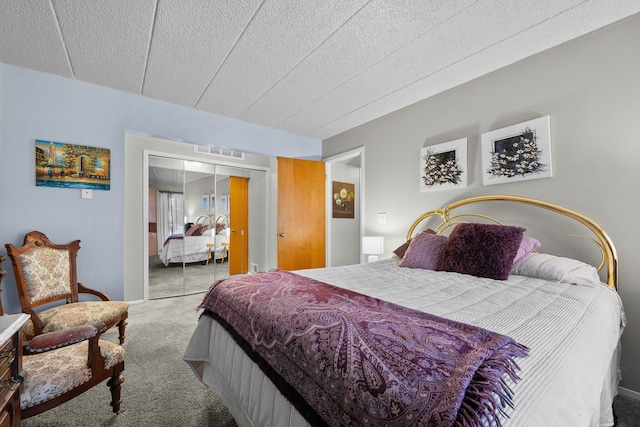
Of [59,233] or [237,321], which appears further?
[59,233]

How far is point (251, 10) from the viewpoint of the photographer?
1888 millimetres

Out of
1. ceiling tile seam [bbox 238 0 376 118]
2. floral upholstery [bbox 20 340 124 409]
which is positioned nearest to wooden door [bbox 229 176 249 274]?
ceiling tile seam [bbox 238 0 376 118]

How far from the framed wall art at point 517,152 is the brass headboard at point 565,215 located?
0.19m

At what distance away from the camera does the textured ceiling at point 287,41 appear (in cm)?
186

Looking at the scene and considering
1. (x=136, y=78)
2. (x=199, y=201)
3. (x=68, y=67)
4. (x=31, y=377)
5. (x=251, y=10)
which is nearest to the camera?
(x=31, y=377)

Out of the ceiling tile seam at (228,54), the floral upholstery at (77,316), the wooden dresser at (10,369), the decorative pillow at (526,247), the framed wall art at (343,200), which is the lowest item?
the floral upholstery at (77,316)

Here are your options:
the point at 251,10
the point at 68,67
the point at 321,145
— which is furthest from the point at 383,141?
the point at 68,67

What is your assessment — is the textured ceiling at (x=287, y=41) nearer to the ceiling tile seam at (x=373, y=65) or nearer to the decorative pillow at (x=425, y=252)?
the ceiling tile seam at (x=373, y=65)

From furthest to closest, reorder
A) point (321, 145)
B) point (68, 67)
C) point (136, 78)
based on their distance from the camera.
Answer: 1. point (321, 145)
2. point (136, 78)
3. point (68, 67)

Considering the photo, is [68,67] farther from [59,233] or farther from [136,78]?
[59,233]

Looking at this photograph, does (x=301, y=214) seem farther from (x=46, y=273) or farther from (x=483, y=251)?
(x=46, y=273)

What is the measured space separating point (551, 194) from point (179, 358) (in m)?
3.36

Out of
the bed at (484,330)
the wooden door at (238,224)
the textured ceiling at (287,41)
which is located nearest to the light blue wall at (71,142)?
the textured ceiling at (287,41)

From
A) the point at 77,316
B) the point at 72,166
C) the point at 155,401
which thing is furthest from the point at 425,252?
the point at 72,166
